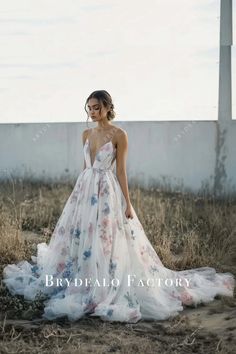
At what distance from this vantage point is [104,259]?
16.5 ft

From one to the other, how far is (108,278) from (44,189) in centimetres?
657

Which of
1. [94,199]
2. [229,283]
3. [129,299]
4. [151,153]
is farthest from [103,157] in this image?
[151,153]

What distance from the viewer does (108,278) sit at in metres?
4.96

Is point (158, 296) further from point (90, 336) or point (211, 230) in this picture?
point (211, 230)

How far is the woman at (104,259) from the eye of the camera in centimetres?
491

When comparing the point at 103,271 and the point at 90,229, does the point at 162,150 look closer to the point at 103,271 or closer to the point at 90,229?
the point at 90,229

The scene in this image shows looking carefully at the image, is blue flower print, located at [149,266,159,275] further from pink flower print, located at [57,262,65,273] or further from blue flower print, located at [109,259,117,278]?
pink flower print, located at [57,262,65,273]

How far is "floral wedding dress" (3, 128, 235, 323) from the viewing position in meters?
4.84

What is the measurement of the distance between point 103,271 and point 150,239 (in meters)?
2.13

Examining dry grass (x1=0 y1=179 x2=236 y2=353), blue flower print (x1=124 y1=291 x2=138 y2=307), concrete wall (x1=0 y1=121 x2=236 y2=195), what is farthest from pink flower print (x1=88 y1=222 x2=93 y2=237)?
concrete wall (x1=0 y1=121 x2=236 y2=195)

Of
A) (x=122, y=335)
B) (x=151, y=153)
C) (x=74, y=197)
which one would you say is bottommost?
(x=122, y=335)

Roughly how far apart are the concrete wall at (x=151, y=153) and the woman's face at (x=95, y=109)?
6.36 meters

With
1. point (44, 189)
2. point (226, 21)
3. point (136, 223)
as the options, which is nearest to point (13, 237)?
point (136, 223)

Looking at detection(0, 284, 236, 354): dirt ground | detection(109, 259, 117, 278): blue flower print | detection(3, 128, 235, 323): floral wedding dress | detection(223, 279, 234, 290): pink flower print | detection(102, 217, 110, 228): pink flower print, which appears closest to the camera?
detection(0, 284, 236, 354): dirt ground
